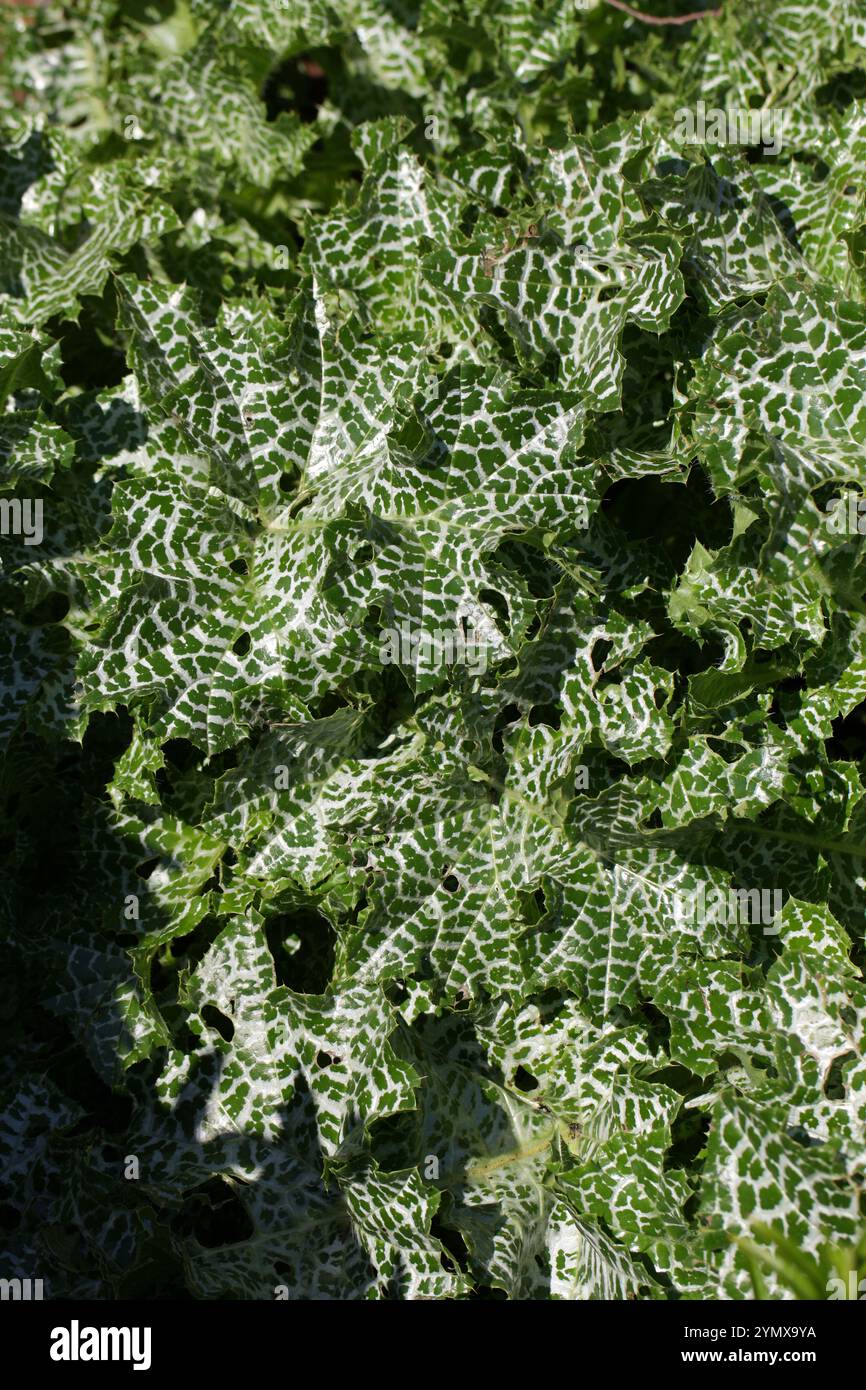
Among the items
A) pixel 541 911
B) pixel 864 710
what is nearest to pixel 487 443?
pixel 541 911

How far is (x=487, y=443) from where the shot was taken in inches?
101

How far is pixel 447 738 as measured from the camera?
8.75ft

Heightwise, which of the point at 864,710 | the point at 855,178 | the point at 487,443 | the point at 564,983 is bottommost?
the point at 564,983

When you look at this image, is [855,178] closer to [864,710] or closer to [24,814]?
[864,710]

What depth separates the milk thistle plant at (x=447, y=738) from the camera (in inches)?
101

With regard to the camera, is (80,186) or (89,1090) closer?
(89,1090)

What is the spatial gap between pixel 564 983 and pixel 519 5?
270 centimetres

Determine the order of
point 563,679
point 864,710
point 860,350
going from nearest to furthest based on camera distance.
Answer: point 860,350 → point 563,679 → point 864,710

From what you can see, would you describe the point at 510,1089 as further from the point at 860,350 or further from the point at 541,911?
the point at 860,350

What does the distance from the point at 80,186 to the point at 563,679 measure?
6.66 feet

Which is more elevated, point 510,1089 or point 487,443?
point 487,443

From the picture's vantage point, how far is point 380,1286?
2549 millimetres

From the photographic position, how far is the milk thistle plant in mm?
2555

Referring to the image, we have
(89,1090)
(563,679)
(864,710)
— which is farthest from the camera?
(864,710)
